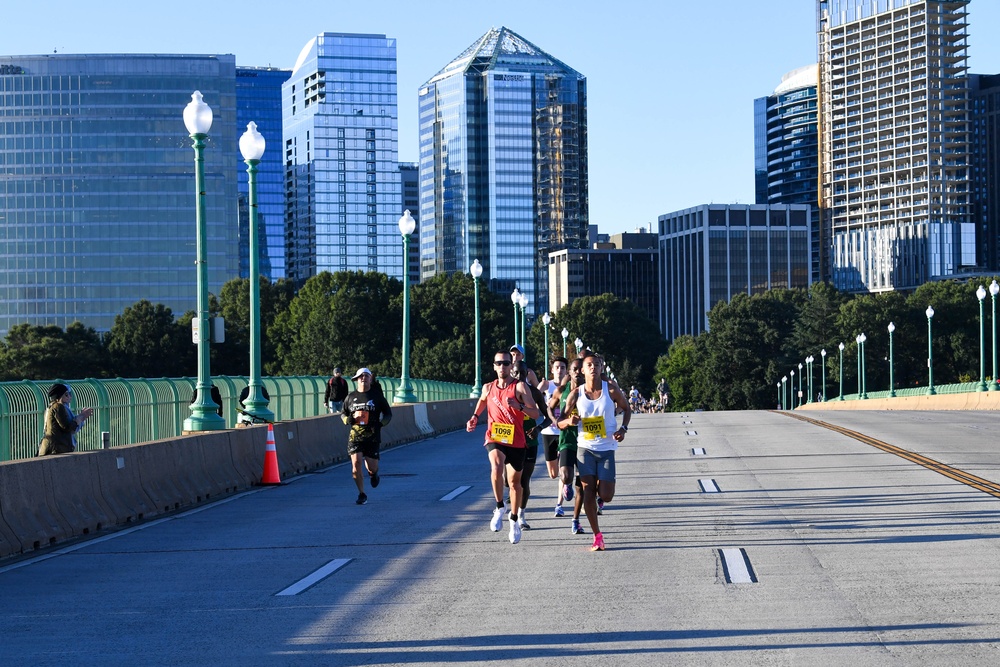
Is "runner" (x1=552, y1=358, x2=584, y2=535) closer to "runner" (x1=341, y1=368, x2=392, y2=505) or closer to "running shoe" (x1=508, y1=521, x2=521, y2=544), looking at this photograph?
"running shoe" (x1=508, y1=521, x2=521, y2=544)

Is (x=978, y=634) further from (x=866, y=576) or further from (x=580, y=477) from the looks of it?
(x=580, y=477)

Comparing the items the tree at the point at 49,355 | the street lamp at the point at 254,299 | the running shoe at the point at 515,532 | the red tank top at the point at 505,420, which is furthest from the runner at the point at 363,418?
the tree at the point at 49,355

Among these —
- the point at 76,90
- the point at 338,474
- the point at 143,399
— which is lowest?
the point at 338,474

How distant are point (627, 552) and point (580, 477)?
95 cm

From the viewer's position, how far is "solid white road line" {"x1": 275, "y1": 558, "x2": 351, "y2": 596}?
10.5 metres

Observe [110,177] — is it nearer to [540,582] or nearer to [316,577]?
[316,577]

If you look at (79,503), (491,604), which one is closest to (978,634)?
(491,604)

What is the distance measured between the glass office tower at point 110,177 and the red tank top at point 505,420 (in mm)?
169332

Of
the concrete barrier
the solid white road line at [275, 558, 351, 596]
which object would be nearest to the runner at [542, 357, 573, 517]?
the solid white road line at [275, 558, 351, 596]

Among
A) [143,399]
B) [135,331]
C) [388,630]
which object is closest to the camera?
[388,630]

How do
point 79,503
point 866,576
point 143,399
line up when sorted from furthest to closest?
1. point 143,399
2. point 79,503
3. point 866,576

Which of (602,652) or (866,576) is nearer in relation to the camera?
(602,652)

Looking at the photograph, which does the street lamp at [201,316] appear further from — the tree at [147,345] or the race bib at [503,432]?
the tree at [147,345]

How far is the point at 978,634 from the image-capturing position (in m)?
8.12
